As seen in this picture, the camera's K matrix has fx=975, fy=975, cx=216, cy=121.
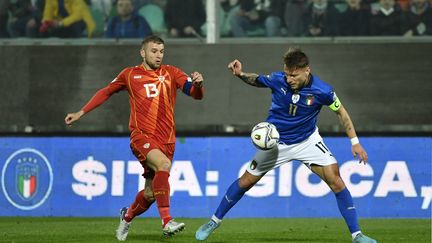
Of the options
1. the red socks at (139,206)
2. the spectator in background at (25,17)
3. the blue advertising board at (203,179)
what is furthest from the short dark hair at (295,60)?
the spectator in background at (25,17)

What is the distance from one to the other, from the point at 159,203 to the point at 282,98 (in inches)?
65.5

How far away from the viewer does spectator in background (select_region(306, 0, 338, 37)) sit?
51.5 ft

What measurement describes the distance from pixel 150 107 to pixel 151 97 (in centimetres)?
11

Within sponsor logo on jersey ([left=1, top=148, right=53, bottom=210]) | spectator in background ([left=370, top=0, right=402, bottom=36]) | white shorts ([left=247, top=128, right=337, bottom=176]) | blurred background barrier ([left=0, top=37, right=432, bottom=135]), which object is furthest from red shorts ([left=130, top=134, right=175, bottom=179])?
spectator in background ([left=370, top=0, right=402, bottom=36])

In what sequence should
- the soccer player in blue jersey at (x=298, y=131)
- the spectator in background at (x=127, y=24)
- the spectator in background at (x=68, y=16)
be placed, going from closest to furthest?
the soccer player in blue jersey at (x=298, y=131)
the spectator in background at (x=127, y=24)
the spectator in background at (x=68, y=16)

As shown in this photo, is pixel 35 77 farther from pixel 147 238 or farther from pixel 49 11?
pixel 147 238

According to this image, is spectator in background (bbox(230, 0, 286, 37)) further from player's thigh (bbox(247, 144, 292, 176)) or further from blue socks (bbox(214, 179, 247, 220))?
blue socks (bbox(214, 179, 247, 220))

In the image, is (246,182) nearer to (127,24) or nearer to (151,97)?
(151,97)

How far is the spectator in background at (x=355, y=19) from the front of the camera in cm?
1562

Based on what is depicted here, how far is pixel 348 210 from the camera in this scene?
980 cm

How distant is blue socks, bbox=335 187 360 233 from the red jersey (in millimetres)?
1827

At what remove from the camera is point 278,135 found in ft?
32.8

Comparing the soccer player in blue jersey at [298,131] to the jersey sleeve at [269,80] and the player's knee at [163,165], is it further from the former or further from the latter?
the player's knee at [163,165]

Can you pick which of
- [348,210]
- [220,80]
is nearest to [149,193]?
[348,210]
